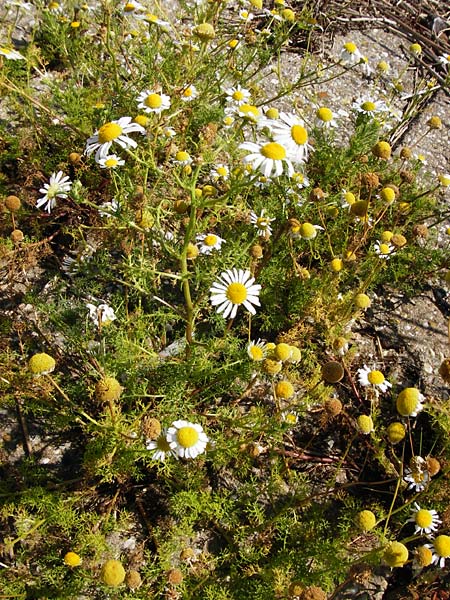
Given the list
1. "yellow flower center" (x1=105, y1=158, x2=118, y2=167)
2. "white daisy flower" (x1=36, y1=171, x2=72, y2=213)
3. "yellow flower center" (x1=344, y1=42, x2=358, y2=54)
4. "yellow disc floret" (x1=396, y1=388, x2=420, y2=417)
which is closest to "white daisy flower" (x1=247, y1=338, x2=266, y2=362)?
"yellow disc floret" (x1=396, y1=388, x2=420, y2=417)

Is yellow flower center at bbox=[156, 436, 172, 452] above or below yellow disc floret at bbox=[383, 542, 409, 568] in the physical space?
below

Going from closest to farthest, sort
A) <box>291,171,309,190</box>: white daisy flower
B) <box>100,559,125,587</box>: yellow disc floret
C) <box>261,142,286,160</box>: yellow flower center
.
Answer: <box>100,559,125,587</box>: yellow disc floret, <box>261,142,286,160</box>: yellow flower center, <box>291,171,309,190</box>: white daisy flower

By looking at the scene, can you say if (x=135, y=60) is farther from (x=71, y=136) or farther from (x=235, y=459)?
(x=235, y=459)

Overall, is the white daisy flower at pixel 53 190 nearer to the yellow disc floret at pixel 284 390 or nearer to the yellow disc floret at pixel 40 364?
the yellow disc floret at pixel 40 364

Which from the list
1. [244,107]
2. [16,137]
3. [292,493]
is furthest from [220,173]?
[292,493]

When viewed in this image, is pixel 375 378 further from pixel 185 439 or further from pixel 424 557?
pixel 185 439

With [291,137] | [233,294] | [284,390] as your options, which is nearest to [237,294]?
[233,294]

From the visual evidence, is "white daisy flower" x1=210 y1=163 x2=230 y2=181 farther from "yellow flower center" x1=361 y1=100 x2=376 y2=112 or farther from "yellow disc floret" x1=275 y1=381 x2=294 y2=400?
"yellow disc floret" x1=275 y1=381 x2=294 y2=400
